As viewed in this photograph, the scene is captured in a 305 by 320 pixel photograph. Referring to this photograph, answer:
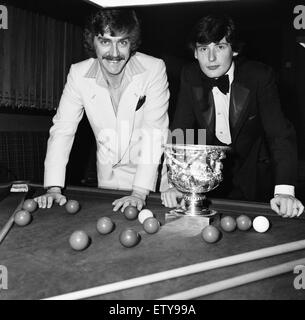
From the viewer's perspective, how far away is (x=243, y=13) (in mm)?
5582

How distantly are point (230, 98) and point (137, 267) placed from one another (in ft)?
4.63

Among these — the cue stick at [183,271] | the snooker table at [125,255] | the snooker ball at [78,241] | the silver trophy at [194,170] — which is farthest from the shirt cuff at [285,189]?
the snooker ball at [78,241]

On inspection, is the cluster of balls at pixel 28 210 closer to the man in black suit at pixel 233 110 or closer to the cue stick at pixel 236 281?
the man in black suit at pixel 233 110

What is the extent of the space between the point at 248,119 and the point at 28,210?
4.37 ft

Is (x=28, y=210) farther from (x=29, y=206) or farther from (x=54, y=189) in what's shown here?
(x=54, y=189)

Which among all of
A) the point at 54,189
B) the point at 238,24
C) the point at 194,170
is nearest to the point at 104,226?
the point at 194,170

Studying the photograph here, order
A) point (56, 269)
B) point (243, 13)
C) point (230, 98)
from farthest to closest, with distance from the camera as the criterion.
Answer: point (243, 13), point (230, 98), point (56, 269)

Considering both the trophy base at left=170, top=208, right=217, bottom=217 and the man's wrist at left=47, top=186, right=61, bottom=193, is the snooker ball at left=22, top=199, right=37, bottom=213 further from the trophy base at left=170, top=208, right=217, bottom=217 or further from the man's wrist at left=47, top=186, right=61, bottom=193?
the trophy base at left=170, top=208, right=217, bottom=217

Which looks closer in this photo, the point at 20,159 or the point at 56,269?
the point at 56,269

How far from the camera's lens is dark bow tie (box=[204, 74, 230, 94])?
2260 millimetres

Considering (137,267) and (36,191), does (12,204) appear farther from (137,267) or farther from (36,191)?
(137,267)

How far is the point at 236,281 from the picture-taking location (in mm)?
1016

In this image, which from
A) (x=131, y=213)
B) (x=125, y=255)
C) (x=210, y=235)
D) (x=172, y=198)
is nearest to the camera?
(x=125, y=255)

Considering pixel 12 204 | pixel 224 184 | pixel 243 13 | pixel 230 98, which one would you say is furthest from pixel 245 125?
pixel 243 13
